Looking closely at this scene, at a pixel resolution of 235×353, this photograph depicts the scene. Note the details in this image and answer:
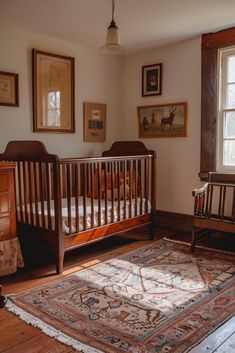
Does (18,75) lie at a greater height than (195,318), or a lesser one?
greater

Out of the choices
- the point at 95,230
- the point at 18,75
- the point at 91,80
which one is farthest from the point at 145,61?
the point at 95,230

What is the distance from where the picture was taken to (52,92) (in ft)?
11.7

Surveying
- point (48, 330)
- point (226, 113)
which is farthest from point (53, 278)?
point (226, 113)

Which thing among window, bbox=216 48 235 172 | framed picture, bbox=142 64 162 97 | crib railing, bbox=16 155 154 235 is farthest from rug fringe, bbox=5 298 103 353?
framed picture, bbox=142 64 162 97

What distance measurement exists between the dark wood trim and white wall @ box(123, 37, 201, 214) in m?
0.09

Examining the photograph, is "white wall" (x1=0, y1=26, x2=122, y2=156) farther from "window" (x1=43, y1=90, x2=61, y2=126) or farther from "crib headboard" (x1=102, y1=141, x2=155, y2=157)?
"crib headboard" (x1=102, y1=141, x2=155, y2=157)

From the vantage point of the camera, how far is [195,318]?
197 centimetres

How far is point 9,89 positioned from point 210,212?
226 centimetres

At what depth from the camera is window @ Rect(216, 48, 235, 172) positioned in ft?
11.3

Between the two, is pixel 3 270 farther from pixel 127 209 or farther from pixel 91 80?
pixel 91 80

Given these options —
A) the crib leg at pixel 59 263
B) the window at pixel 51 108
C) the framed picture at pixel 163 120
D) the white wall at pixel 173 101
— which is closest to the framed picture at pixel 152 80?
the white wall at pixel 173 101

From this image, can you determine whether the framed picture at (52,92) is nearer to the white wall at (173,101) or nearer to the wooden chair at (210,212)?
the white wall at (173,101)

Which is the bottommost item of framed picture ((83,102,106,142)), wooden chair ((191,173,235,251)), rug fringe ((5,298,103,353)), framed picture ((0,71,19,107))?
rug fringe ((5,298,103,353))

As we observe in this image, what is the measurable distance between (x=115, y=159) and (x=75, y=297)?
1.31 m
